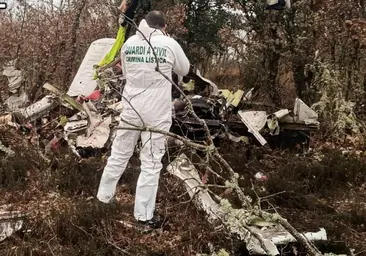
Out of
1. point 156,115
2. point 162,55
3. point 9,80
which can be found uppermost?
point 162,55

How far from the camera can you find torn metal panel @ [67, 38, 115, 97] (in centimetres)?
821

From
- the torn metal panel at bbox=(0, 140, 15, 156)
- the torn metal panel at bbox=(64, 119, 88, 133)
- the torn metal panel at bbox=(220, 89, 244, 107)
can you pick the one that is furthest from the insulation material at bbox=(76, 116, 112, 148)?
the torn metal panel at bbox=(220, 89, 244, 107)

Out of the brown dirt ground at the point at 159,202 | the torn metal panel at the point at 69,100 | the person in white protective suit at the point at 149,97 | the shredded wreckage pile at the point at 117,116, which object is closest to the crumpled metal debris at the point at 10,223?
the brown dirt ground at the point at 159,202

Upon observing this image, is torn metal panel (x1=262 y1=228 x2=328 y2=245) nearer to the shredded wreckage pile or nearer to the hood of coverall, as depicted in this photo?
the hood of coverall

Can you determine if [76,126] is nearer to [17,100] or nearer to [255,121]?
[17,100]

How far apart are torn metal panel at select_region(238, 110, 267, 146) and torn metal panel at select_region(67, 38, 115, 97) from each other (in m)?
2.32

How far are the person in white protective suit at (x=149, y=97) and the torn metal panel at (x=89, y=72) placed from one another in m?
3.15

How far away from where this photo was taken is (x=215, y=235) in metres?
4.78

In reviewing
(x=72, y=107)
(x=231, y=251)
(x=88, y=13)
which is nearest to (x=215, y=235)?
(x=231, y=251)

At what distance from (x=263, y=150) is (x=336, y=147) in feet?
4.31

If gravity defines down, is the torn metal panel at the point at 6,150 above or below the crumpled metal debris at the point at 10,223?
above

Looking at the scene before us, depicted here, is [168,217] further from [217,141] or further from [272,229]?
[217,141]

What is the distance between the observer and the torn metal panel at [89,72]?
8.21 m

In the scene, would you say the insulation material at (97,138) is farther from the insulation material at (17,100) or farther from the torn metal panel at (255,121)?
the torn metal panel at (255,121)
